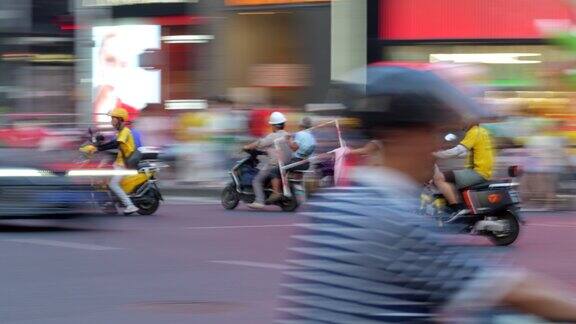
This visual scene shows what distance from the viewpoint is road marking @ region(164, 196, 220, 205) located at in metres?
20.5

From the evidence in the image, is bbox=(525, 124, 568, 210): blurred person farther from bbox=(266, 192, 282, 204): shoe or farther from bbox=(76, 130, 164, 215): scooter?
bbox=(76, 130, 164, 215): scooter

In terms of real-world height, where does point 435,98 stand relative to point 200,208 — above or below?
above

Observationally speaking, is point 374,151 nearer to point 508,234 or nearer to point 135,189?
point 508,234

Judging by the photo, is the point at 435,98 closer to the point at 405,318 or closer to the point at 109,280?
the point at 405,318

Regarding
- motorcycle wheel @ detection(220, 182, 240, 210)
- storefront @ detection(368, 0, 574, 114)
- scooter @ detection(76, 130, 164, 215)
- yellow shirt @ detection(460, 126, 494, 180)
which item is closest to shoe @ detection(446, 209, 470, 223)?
yellow shirt @ detection(460, 126, 494, 180)

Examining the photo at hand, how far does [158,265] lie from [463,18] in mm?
14183

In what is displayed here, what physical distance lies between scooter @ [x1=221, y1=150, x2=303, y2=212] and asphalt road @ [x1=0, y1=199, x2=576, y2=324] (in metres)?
0.82

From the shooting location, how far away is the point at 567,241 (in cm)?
1407

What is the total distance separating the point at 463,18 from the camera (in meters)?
24.2

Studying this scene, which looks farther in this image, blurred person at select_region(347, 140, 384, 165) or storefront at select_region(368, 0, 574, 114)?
storefront at select_region(368, 0, 574, 114)

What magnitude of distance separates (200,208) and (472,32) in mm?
7763

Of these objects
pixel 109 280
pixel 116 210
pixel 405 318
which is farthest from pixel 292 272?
pixel 116 210

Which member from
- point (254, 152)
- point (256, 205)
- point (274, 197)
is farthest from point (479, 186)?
point (254, 152)

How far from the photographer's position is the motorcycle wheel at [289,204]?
720 inches
